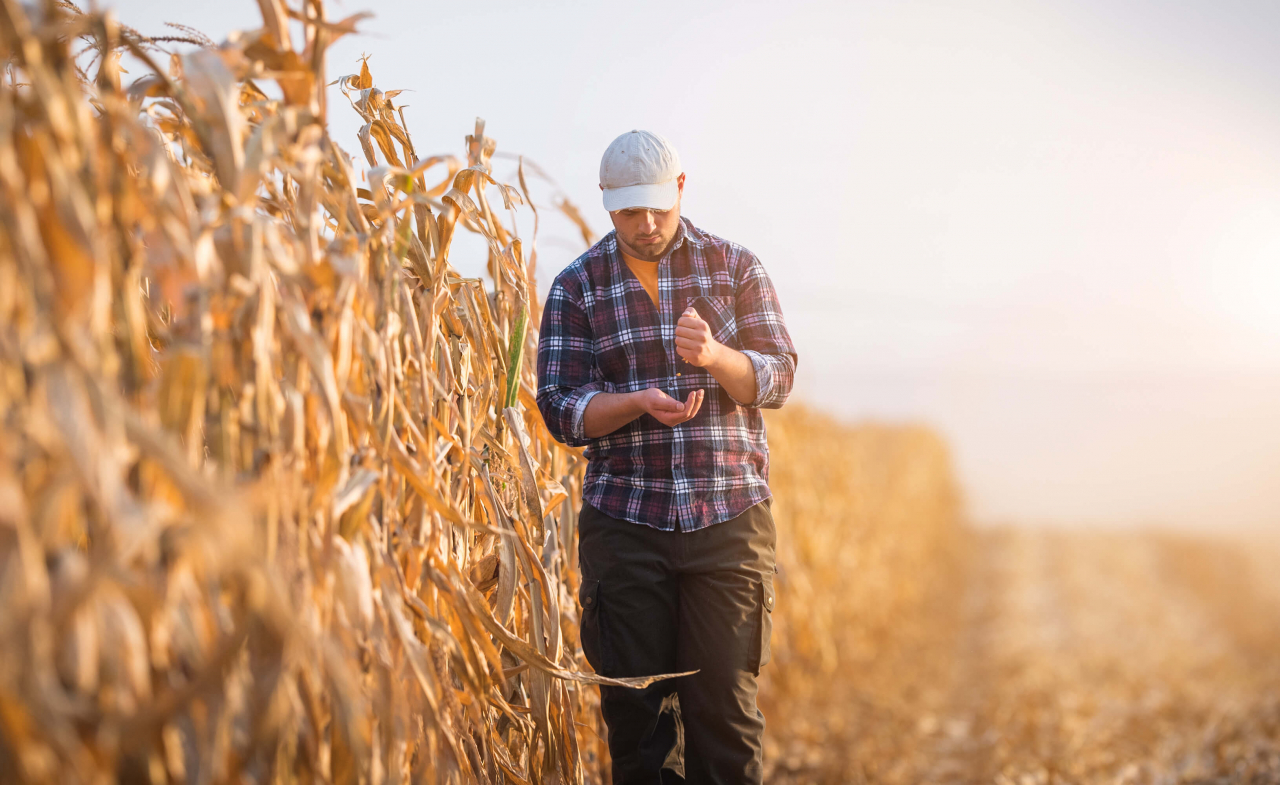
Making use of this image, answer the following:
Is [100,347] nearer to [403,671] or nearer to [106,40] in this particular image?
[106,40]

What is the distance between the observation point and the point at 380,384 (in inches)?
55.3

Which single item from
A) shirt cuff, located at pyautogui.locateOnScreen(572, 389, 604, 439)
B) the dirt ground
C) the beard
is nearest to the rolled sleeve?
the beard

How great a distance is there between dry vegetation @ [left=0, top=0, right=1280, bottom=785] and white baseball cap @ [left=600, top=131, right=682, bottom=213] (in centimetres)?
37

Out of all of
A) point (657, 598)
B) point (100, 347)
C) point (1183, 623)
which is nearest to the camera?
point (100, 347)

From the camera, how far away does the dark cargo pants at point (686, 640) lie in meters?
1.93

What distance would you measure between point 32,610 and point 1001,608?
30.7ft

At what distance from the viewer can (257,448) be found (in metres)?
1.13

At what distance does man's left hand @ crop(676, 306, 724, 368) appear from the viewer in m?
1.73

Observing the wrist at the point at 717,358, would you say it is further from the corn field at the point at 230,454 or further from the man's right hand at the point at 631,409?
the corn field at the point at 230,454

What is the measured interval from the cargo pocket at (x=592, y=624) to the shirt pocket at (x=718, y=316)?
718mm

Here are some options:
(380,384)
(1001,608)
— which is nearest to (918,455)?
(1001,608)

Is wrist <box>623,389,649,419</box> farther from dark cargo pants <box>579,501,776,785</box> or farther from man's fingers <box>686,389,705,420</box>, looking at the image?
dark cargo pants <box>579,501,776,785</box>

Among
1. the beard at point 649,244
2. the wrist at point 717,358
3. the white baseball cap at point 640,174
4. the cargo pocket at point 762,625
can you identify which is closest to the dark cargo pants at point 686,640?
the cargo pocket at point 762,625

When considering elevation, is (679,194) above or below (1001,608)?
above
